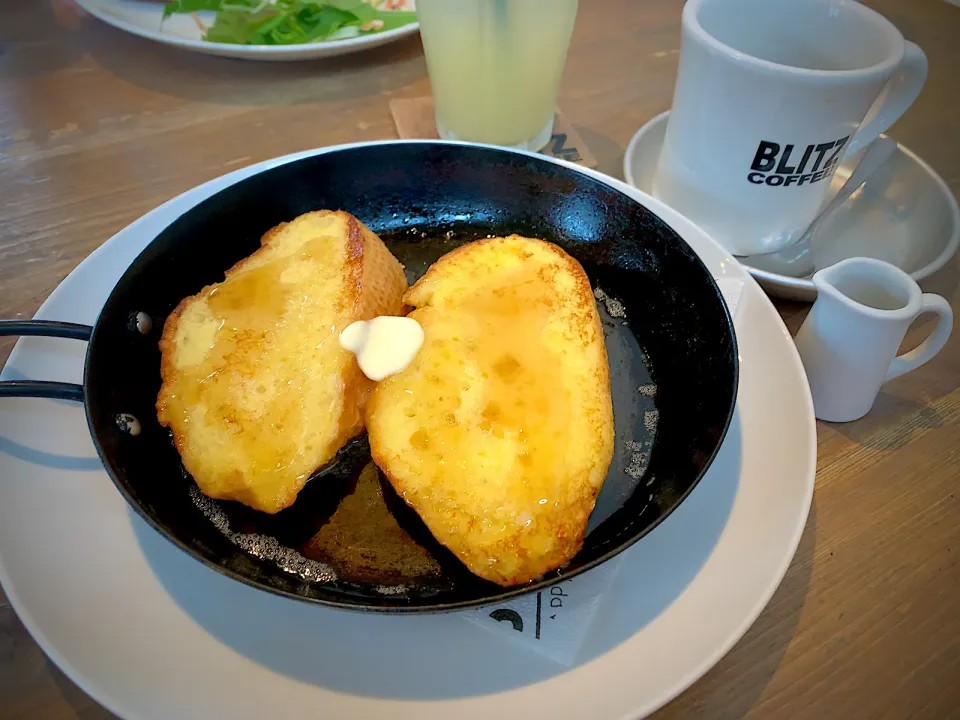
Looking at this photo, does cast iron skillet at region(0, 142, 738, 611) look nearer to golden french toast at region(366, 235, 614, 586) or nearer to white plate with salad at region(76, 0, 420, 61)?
golden french toast at region(366, 235, 614, 586)

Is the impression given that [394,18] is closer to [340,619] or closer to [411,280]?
[411,280]

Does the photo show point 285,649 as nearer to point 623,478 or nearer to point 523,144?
point 623,478

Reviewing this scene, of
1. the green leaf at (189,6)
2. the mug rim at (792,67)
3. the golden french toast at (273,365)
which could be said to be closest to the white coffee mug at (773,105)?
the mug rim at (792,67)

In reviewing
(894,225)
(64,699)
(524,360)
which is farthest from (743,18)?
(64,699)

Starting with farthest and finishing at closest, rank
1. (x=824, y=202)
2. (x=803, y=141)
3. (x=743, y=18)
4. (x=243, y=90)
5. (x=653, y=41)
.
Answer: (x=653, y=41)
(x=243, y=90)
(x=824, y=202)
(x=743, y=18)
(x=803, y=141)

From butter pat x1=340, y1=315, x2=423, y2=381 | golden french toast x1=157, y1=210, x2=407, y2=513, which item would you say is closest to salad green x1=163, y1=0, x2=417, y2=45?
golden french toast x1=157, y1=210, x2=407, y2=513

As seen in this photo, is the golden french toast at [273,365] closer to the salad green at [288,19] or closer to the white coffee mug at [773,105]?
the white coffee mug at [773,105]
